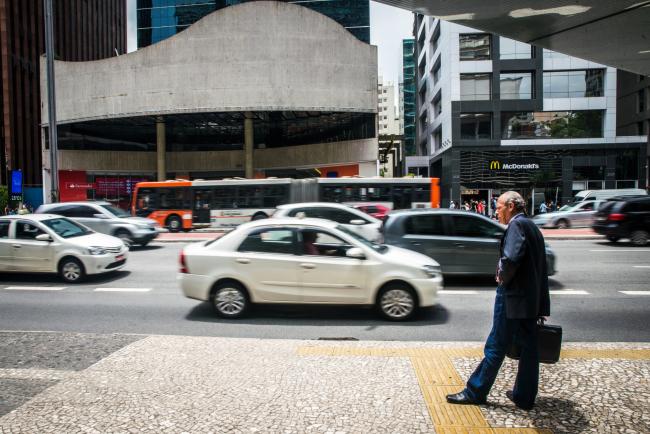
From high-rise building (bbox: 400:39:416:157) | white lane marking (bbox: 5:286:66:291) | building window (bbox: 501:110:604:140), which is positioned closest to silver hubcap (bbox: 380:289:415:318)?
white lane marking (bbox: 5:286:66:291)

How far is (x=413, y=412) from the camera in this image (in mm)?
3725

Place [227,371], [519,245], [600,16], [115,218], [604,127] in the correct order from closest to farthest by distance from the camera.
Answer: [519,245], [227,371], [600,16], [115,218], [604,127]

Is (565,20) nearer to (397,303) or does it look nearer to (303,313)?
(397,303)

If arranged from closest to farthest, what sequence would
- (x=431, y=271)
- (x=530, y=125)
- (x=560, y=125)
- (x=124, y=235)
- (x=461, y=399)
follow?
(x=461, y=399), (x=431, y=271), (x=124, y=235), (x=560, y=125), (x=530, y=125)

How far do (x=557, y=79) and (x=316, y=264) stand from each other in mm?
39060

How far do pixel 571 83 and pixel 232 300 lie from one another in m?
40.5

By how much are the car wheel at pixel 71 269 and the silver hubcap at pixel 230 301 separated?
4679 mm

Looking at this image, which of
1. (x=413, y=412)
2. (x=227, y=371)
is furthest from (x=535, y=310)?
(x=227, y=371)

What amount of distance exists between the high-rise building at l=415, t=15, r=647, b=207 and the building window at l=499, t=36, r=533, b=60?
8 cm

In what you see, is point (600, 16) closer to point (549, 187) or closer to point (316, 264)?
point (316, 264)

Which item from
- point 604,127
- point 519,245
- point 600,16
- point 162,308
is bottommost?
point 162,308

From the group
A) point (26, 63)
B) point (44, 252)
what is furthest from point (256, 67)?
point (26, 63)

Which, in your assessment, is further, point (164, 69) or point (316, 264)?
point (164, 69)

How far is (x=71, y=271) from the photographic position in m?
10.1
